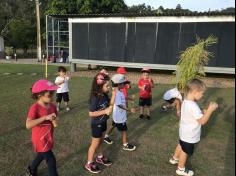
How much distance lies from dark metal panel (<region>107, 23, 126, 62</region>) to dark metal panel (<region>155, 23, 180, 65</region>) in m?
2.38

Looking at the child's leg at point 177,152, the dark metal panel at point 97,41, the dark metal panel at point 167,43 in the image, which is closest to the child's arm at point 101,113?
the child's leg at point 177,152

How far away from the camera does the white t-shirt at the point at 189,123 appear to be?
4.09 m

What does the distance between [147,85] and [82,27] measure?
41.4 ft

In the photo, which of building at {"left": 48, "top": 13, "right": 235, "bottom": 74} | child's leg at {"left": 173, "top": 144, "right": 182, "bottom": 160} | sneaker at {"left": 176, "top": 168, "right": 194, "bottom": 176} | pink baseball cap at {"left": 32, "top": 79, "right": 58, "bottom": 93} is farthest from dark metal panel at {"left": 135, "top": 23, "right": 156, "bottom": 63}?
pink baseball cap at {"left": 32, "top": 79, "right": 58, "bottom": 93}

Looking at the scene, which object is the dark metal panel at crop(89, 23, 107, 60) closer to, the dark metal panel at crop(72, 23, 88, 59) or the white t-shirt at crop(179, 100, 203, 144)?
the dark metal panel at crop(72, 23, 88, 59)

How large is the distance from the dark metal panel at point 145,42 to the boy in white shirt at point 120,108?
12.1 m

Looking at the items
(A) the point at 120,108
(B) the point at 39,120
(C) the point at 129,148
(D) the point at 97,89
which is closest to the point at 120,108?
(A) the point at 120,108

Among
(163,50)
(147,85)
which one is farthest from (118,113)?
(163,50)

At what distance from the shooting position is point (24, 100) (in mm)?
10242

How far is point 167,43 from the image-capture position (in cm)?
1694

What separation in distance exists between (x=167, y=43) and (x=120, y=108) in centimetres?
1232

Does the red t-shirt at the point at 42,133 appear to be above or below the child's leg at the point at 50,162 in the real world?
above

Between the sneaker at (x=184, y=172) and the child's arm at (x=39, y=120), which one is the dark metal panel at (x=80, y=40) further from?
the child's arm at (x=39, y=120)

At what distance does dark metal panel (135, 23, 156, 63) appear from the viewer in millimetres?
17375
